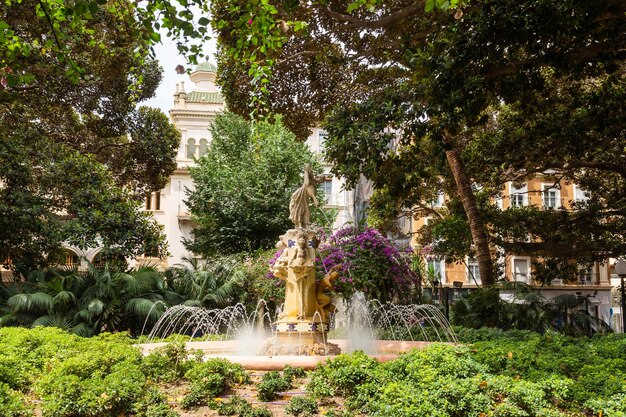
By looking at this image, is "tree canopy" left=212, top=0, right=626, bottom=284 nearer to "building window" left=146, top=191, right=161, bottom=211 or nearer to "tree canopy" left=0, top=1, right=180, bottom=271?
"tree canopy" left=0, top=1, right=180, bottom=271

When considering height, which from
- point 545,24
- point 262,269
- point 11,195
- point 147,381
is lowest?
point 147,381

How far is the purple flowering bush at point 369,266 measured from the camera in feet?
49.8

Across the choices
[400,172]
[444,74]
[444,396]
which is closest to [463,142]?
[400,172]

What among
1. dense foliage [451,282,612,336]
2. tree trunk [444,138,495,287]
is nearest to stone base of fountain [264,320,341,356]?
dense foliage [451,282,612,336]

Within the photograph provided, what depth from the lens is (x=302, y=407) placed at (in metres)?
5.86

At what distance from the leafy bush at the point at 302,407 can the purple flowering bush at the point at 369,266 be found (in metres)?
9.12

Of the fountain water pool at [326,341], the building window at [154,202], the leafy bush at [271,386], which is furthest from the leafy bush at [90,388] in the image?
the building window at [154,202]

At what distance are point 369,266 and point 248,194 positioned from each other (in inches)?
457

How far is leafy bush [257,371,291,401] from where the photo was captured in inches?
Answer: 250

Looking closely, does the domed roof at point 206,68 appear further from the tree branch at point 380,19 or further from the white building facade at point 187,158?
the tree branch at point 380,19

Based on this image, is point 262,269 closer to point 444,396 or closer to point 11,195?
point 11,195

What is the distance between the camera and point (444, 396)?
557cm

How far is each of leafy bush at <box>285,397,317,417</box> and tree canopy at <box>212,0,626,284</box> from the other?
4180 mm

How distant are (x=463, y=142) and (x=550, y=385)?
1408cm
